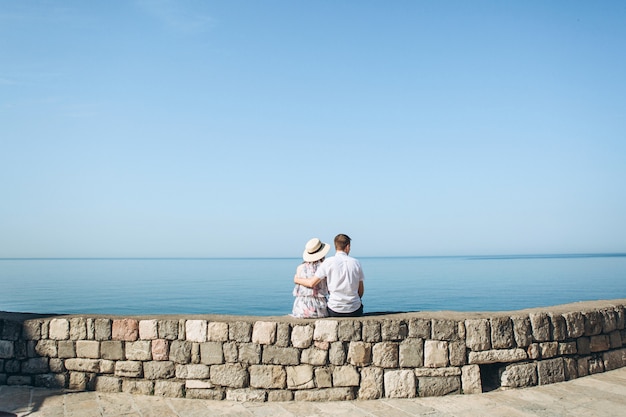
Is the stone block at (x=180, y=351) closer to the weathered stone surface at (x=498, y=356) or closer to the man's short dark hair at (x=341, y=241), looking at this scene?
the man's short dark hair at (x=341, y=241)

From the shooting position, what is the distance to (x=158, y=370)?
199 inches

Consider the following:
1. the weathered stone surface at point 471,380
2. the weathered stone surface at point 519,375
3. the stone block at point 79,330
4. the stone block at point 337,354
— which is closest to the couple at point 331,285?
the stone block at point 337,354

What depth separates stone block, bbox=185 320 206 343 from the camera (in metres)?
5.01

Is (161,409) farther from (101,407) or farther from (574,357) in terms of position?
(574,357)

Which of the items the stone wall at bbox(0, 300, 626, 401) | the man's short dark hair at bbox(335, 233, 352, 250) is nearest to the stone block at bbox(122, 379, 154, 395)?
the stone wall at bbox(0, 300, 626, 401)

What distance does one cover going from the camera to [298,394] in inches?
191

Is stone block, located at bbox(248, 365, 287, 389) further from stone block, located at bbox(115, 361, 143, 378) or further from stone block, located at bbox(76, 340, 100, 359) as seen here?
stone block, located at bbox(76, 340, 100, 359)

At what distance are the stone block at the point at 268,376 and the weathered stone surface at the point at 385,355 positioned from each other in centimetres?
92

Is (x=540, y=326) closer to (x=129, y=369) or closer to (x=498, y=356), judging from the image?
(x=498, y=356)

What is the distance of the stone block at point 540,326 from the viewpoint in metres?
5.15

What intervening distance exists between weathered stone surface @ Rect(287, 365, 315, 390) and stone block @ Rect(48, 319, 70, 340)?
2.41 metres

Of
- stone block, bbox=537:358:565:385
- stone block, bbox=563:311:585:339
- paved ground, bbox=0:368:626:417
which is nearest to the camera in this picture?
paved ground, bbox=0:368:626:417

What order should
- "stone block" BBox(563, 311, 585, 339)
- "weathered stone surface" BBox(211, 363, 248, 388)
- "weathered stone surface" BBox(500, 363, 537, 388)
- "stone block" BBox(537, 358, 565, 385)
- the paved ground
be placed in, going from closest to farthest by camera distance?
the paved ground < "weathered stone surface" BBox(211, 363, 248, 388) < "weathered stone surface" BBox(500, 363, 537, 388) < "stone block" BBox(537, 358, 565, 385) < "stone block" BBox(563, 311, 585, 339)

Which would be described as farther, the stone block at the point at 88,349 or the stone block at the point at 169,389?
the stone block at the point at 88,349
